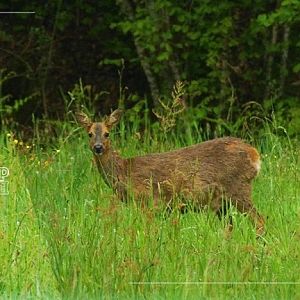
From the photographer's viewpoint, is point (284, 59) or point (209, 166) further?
point (284, 59)

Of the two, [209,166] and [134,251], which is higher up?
[134,251]

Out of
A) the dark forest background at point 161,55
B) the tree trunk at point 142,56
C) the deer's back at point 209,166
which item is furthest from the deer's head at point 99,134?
the tree trunk at point 142,56

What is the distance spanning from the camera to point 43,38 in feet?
49.6

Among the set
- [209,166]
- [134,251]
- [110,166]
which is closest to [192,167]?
[209,166]

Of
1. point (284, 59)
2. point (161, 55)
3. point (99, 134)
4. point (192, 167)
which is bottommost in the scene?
point (284, 59)

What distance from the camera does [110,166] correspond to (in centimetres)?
835

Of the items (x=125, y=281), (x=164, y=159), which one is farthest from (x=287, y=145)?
(x=125, y=281)

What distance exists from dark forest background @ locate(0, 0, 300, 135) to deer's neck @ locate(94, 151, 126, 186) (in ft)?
9.94

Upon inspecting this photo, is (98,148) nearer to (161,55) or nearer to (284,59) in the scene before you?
(161,55)

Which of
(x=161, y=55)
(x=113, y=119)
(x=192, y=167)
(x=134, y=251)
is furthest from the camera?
(x=161, y=55)

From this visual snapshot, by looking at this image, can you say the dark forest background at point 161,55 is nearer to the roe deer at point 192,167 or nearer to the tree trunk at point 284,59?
the tree trunk at point 284,59

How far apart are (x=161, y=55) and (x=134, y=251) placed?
6763mm

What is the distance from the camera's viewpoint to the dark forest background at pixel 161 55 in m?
12.7

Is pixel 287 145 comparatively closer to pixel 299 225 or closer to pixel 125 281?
pixel 299 225
